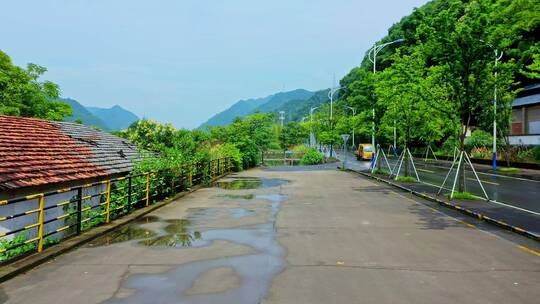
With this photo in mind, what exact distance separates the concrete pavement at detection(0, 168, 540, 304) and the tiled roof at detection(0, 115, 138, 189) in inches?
136

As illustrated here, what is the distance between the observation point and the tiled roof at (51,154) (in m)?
12.8

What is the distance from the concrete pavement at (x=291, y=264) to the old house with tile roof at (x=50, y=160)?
3.17 meters

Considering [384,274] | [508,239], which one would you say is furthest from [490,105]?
[384,274]

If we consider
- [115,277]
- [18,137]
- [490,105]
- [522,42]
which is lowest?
[115,277]

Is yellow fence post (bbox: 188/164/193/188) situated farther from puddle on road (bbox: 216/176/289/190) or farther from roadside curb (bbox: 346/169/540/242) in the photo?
roadside curb (bbox: 346/169/540/242)

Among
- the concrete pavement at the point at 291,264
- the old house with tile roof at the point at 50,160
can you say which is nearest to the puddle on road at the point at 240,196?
the old house with tile roof at the point at 50,160

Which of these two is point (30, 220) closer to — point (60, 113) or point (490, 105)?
point (490, 105)

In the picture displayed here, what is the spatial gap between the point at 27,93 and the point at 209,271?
36487mm

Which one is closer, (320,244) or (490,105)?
(320,244)

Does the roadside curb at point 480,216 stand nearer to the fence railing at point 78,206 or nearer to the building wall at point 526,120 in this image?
the fence railing at point 78,206

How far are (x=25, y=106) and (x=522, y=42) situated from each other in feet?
153

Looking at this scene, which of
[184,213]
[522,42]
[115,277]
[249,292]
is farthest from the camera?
[522,42]

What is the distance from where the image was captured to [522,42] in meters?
45.9

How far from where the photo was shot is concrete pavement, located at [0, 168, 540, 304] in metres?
6.30
